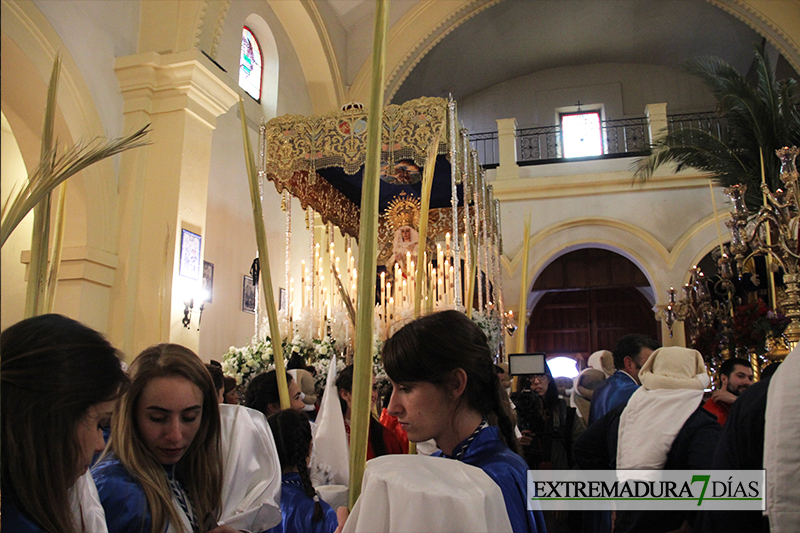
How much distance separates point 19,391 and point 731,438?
1597 mm

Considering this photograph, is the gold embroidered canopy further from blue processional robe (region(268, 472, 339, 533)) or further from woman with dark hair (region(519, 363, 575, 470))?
blue processional robe (region(268, 472, 339, 533))

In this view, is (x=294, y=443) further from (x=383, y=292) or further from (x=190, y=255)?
(x=190, y=255)

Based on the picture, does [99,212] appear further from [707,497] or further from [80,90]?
[707,497]

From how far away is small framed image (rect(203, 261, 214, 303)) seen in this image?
23.7 feet

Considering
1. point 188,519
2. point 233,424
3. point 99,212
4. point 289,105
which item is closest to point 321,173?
point 99,212

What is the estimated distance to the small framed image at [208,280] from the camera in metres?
7.22

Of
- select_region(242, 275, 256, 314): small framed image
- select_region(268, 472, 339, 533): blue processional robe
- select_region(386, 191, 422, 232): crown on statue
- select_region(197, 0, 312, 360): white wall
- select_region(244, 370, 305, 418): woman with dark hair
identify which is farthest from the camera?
select_region(242, 275, 256, 314): small framed image

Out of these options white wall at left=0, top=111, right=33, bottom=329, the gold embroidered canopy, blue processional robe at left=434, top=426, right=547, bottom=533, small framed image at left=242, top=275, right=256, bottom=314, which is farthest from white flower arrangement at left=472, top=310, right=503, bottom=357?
blue processional robe at left=434, top=426, right=547, bottom=533

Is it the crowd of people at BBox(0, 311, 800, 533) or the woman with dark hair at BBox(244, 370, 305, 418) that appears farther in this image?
the woman with dark hair at BBox(244, 370, 305, 418)

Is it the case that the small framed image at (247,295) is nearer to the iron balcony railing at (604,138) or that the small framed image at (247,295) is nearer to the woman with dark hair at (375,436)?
the woman with dark hair at (375,436)

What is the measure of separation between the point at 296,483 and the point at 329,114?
14.1ft

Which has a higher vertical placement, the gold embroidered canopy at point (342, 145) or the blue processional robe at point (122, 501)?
the gold embroidered canopy at point (342, 145)

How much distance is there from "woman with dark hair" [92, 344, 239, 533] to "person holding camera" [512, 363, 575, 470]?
2.55m

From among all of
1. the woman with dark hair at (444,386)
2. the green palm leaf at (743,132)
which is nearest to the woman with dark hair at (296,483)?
the woman with dark hair at (444,386)
